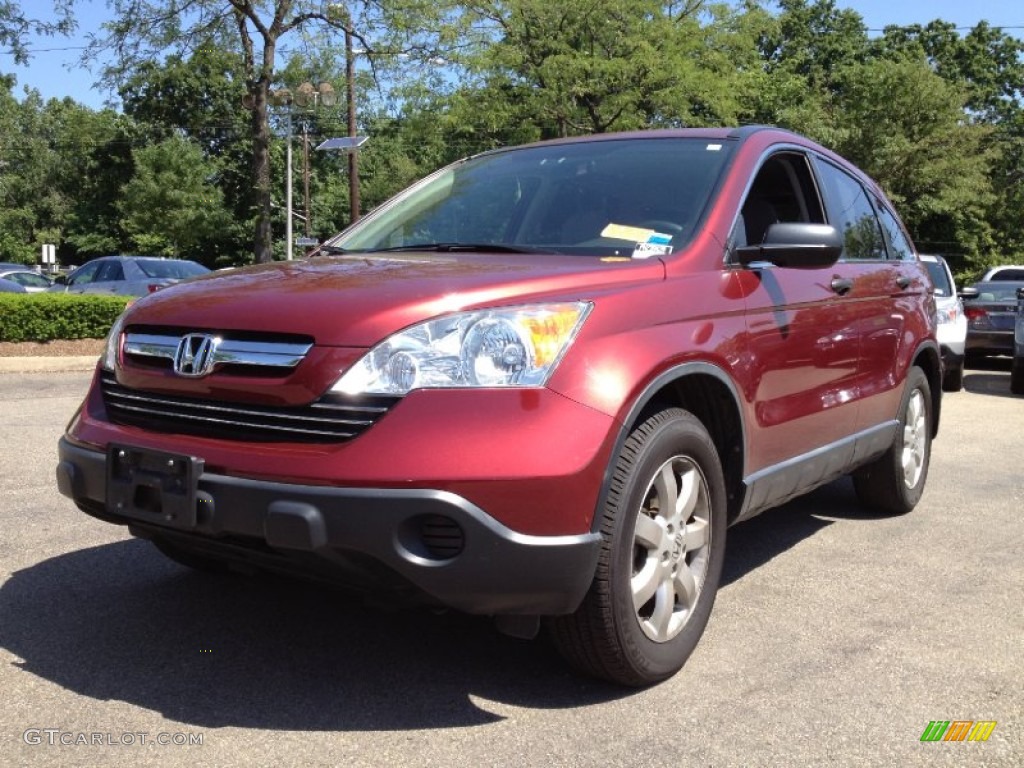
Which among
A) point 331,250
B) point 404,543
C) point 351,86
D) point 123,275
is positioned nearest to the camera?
point 404,543

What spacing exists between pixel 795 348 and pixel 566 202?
1035 mm

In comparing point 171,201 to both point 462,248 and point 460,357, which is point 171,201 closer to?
point 462,248

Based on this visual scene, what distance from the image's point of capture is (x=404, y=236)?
4133 mm

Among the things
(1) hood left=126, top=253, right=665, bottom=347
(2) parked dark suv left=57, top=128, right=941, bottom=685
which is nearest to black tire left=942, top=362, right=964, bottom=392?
(2) parked dark suv left=57, top=128, right=941, bottom=685

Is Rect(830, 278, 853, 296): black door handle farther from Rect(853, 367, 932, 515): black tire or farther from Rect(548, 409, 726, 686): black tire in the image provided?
Rect(548, 409, 726, 686): black tire

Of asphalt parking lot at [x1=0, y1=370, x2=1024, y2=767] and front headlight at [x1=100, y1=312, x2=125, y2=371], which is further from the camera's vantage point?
front headlight at [x1=100, y1=312, x2=125, y2=371]

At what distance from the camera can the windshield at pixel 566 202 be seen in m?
3.61

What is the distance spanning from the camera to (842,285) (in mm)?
4332

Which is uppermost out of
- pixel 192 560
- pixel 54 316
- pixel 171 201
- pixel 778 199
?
pixel 171 201

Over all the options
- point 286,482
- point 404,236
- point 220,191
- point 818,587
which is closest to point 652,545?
point 286,482

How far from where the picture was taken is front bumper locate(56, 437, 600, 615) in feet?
8.38

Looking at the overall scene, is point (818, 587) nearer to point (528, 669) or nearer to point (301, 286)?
point (528, 669)

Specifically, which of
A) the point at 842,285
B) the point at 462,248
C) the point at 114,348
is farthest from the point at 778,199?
the point at 114,348

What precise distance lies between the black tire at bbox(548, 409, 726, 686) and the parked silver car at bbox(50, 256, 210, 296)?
15999mm
